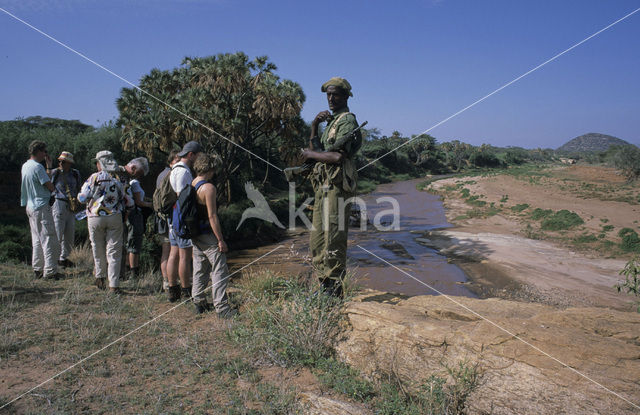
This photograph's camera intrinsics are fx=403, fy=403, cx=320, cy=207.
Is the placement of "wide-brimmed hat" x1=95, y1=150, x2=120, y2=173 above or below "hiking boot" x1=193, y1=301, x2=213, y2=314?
above

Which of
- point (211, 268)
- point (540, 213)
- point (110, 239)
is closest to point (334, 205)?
point (211, 268)

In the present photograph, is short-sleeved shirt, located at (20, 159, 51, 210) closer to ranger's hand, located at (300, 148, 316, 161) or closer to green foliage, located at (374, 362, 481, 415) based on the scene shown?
ranger's hand, located at (300, 148, 316, 161)

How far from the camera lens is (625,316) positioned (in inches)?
148

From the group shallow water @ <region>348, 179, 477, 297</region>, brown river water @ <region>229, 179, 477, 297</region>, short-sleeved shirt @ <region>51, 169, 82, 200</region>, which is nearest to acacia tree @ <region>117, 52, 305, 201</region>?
brown river water @ <region>229, 179, 477, 297</region>

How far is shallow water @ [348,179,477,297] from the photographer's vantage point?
11.9m

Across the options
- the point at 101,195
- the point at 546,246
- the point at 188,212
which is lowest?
the point at 546,246

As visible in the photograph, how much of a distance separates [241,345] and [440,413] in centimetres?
200

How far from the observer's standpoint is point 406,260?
15.1 metres

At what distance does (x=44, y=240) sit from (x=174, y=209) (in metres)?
2.73

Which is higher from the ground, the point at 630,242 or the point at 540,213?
the point at 540,213

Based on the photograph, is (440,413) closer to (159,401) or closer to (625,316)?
(159,401)

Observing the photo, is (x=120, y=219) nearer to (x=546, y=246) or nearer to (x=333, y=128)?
(x=333, y=128)

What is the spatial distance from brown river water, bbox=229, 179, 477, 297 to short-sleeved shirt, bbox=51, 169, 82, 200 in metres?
3.79

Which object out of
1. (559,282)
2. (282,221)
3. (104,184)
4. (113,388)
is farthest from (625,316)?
(282,221)
